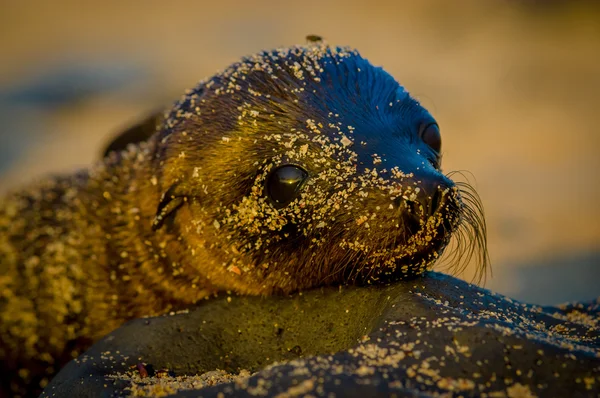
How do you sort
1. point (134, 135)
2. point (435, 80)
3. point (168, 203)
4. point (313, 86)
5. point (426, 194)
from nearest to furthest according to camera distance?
1. point (426, 194)
2. point (313, 86)
3. point (168, 203)
4. point (134, 135)
5. point (435, 80)

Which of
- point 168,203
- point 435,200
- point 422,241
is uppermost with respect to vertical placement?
point 435,200

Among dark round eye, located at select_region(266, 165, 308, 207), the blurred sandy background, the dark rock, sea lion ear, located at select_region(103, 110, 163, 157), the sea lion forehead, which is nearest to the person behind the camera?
the dark rock

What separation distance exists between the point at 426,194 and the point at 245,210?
0.88m

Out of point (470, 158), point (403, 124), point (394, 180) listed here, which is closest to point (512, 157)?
point (470, 158)

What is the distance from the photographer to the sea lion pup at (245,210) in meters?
2.97

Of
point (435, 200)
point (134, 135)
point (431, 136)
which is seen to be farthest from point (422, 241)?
point (134, 135)

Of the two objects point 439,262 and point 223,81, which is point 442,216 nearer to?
point 439,262

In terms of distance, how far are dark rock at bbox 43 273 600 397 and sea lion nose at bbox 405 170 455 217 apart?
0.33 m

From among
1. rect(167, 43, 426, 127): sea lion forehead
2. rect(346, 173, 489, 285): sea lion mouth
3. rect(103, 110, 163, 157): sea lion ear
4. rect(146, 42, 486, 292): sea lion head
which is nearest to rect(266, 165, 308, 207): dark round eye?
rect(146, 42, 486, 292): sea lion head

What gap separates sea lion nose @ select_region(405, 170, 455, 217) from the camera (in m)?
2.80

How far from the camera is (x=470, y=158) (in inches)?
313

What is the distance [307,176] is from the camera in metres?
3.12

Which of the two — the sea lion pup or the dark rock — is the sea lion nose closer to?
the sea lion pup

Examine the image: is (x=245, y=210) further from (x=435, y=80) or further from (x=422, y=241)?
(x=435, y=80)
